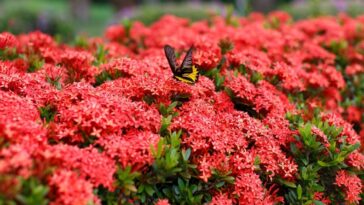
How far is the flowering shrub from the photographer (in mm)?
2658

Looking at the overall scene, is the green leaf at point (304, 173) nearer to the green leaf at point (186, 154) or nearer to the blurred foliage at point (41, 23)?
the green leaf at point (186, 154)

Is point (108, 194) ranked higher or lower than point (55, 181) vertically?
lower

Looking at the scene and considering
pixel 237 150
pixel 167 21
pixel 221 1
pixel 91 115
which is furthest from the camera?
pixel 221 1

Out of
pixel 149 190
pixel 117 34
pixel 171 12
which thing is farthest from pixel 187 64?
pixel 171 12

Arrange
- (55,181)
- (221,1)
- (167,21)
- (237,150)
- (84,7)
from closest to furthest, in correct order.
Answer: (55,181) < (237,150) < (167,21) < (84,7) < (221,1)

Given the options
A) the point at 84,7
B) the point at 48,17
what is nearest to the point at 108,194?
the point at 48,17

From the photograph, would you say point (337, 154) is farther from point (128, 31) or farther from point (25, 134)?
point (128, 31)

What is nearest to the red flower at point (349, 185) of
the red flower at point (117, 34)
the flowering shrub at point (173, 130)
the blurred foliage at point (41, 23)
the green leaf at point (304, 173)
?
the flowering shrub at point (173, 130)

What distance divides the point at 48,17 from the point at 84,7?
1121 centimetres

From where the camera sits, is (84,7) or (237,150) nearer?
(237,150)

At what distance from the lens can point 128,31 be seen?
6285mm

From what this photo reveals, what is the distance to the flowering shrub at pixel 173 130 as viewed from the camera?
266 centimetres

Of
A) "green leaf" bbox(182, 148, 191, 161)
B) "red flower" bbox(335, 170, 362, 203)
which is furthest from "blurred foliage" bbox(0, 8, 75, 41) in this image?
"green leaf" bbox(182, 148, 191, 161)

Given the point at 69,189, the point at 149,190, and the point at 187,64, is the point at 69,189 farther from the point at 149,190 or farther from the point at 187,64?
the point at 187,64
